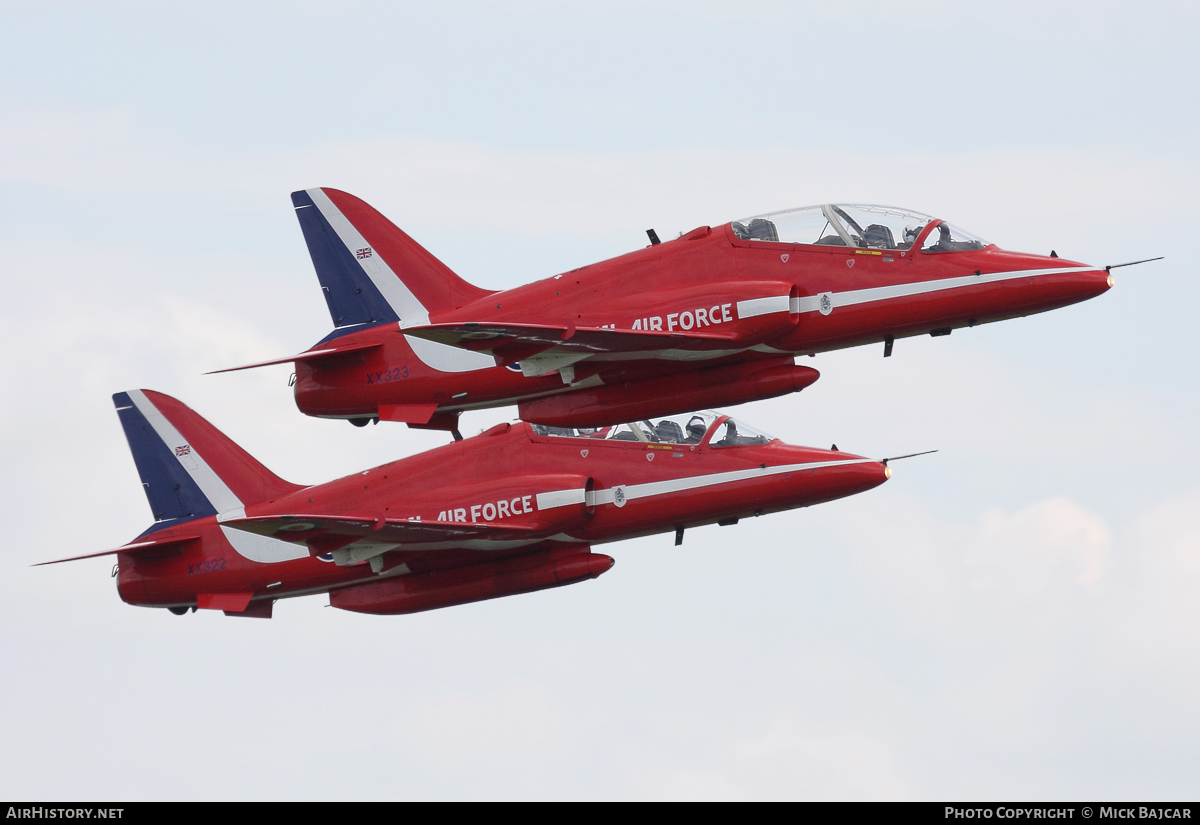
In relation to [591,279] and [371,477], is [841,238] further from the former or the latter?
[371,477]

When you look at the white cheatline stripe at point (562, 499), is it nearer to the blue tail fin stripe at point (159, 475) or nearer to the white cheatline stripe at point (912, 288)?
the white cheatline stripe at point (912, 288)

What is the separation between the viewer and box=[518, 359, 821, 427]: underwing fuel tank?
31609 mm

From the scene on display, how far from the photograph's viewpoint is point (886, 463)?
32500 millimetres

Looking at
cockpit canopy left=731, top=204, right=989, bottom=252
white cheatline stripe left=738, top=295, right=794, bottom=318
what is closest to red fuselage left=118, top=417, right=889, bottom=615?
white cheatline stripe left=738, top=295, right=794, bottom=318

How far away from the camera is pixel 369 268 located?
3512cm

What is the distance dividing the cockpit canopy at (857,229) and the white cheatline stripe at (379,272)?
633 cm

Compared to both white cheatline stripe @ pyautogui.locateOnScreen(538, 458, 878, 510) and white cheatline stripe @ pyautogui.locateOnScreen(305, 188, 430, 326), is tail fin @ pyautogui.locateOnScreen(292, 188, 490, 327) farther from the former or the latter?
white cheatline stripe @ pyautogui.locateOnScreen(538, 458, 878, 510)

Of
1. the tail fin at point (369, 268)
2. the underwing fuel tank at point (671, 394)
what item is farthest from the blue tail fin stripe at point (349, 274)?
the underwing fuel tank at point (671, 394)

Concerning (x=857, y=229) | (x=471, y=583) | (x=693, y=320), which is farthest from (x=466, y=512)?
(x=857, y=229)

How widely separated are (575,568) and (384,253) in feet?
22.2

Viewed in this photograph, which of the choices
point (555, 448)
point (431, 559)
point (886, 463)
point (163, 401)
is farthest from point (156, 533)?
point (886, 463)

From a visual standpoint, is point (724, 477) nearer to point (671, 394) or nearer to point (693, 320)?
point (671, 394)

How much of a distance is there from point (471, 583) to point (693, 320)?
6.51 m

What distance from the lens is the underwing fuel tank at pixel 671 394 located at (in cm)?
3161
